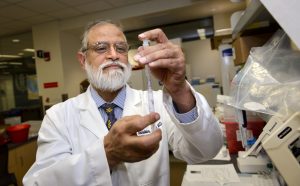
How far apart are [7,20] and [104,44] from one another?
4.03 m

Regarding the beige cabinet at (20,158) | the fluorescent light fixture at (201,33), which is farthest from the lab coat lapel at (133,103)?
the fluorescent light fixture at (201,33)

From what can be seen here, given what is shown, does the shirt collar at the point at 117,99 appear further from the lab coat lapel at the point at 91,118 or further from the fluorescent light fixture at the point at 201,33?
the fluorescent light fixture at the point at 201,33

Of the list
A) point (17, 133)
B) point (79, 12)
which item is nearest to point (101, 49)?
point (17, 133)

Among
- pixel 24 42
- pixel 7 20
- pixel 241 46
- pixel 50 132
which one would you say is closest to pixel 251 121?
pixel 241 46

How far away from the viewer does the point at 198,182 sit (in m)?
1.29

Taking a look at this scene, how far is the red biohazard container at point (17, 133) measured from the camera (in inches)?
128

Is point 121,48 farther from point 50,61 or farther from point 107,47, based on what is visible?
point 50,61

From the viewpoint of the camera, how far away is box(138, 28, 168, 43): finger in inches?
28.6

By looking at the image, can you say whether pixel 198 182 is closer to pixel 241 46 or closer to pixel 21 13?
pixel 241 46

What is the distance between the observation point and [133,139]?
65 cm

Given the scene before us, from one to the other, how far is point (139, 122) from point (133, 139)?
0.17ft

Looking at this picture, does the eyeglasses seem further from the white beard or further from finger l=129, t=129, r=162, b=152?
finger l=129, t=129, r=162, b=152

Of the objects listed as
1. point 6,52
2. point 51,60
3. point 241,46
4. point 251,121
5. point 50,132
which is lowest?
point 251,121

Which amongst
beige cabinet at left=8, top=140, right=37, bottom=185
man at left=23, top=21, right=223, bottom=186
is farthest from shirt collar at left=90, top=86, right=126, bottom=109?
beige cabinet at left=8, top=140, right=37, bottom=185
